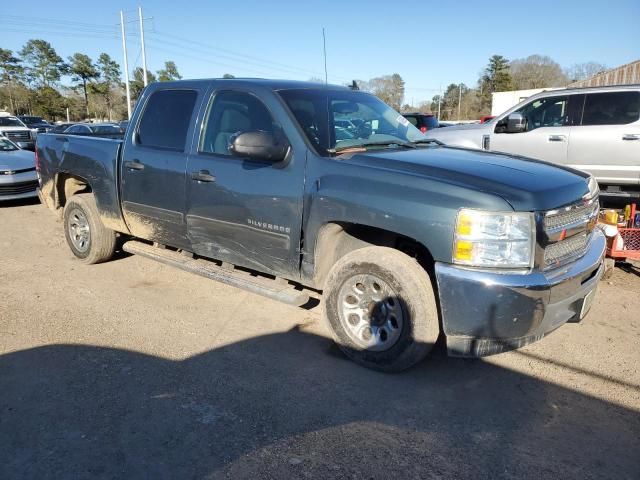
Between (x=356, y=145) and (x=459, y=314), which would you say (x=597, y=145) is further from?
(x=459, y=314)

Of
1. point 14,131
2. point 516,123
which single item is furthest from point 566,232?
point 14,131

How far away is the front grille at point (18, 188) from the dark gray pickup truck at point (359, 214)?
5874mm

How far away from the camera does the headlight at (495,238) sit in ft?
9.41

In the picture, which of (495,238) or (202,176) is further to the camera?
(202,176)

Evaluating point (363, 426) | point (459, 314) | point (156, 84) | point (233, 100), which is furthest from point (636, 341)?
point (156, 84)

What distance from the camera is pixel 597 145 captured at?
24.3 ft

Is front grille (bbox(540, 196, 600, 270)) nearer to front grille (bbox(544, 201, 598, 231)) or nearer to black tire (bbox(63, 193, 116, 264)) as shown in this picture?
front grille (bbox(544, 201, 598, 231))

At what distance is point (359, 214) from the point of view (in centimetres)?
329

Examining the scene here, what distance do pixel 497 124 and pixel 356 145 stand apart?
5402 mm

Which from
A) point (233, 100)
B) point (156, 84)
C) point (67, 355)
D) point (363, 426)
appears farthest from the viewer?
point (156, 84)

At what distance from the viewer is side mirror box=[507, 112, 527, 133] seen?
25.3 ft

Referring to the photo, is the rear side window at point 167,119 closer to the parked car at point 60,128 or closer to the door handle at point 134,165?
the door handle at point 134,165

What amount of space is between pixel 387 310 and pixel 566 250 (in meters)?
1.21

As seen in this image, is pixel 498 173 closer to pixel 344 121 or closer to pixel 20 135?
pixel 344 121
